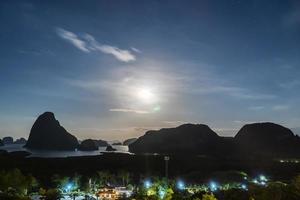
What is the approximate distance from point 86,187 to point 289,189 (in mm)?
50031

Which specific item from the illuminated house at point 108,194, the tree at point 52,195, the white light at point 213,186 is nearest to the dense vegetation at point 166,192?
the tree at point 52,195

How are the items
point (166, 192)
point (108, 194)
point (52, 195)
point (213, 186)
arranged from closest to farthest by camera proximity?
point (166, 192)
point (52, 195)
point (108, 194)
point (213, 186)

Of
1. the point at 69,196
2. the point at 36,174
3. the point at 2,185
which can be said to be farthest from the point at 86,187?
the point at 36,174

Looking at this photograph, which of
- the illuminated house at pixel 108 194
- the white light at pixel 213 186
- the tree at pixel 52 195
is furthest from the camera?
the white light at pixel 213 186

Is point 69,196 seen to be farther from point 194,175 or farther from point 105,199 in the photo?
point 194,175

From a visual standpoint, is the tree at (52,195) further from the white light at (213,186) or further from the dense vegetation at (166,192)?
the white light at (213,186)

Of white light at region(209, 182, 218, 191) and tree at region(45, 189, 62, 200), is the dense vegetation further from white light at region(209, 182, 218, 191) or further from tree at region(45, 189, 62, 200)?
white light at region(209, 182, 218, 191)

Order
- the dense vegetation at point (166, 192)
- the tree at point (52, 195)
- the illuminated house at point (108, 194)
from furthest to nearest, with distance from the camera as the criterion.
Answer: the illuminated house at point (108, 194), the tree at point (52, 195), the dense vegetation at point (166, 192)

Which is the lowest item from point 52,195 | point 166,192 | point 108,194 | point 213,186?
point 213,186

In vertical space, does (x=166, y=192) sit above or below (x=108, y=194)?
above

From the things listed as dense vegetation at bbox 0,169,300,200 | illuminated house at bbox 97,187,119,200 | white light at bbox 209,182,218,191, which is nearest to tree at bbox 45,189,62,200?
dense vegetation at bbox 0,169,300,200

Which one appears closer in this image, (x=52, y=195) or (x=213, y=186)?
(x=52, y=195)

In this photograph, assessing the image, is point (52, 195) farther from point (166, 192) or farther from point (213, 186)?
point (213, 186)

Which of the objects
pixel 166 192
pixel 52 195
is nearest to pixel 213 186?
pixel 166 192
